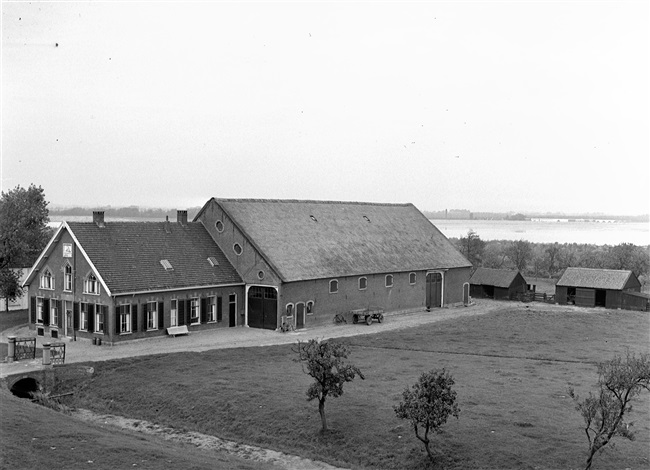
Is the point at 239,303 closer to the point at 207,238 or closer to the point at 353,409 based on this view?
the point at 207,238

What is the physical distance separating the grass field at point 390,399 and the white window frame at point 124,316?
5446 mm

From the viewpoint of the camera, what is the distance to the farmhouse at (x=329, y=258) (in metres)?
46.6

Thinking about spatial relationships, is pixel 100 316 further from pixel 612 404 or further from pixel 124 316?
pixel 612 404

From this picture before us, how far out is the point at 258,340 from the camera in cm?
4103

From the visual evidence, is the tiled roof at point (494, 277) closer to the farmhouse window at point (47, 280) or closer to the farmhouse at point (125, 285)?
the farmhouse at point (125, 285)

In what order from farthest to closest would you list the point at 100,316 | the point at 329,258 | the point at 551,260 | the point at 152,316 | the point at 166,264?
1. the point at 551,260
2. the point at 329,258
3. the point at 166,264
4. the point at 152,316
5. the point at 100,316

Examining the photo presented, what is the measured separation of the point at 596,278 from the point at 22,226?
48.3 m

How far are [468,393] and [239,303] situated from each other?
22.1 meters

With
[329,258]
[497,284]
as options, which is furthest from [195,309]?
[497,284]

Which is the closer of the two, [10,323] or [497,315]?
[10,323]

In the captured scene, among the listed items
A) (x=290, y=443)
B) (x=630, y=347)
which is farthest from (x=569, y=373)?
(x=290, y=443)

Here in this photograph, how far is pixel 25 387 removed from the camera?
31531 mm

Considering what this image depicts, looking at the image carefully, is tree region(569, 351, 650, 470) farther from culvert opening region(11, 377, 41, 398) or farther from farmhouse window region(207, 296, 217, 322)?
farmhouse window region(207, 296, 217, 322)

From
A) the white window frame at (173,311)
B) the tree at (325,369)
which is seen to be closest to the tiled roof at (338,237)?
the white window frame at (173,311)
